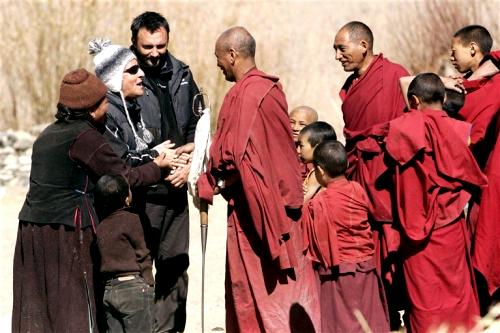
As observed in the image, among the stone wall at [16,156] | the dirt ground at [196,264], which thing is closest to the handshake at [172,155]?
the dirt ground at [196,264]

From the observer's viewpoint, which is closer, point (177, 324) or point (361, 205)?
point (361, 205)

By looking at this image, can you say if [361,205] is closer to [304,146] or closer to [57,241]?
[304,146]

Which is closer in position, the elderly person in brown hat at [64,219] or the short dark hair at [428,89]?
the elderly person in brown hat at [64,219]

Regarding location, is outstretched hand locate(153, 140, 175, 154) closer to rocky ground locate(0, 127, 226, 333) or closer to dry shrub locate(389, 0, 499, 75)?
rocky ground locate(0, 127, 226, 333)

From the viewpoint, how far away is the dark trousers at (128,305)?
20.7 feet

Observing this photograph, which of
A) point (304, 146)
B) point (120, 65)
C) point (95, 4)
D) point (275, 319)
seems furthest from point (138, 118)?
point (95, 4)

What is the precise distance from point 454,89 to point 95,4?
8.65 m

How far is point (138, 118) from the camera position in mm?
7336

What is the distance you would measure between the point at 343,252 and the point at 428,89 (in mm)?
1063

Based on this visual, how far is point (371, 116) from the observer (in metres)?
7.17

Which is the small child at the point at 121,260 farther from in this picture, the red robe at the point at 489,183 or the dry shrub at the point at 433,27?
the dry shrub at the point at 433,27

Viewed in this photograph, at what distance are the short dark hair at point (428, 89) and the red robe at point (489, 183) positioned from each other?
1.47ft

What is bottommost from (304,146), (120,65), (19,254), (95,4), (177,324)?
(177,324)

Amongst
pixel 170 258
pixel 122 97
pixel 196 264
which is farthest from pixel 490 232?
pixel 196 264
